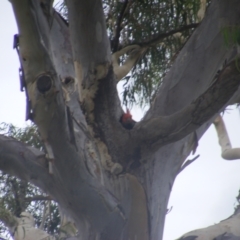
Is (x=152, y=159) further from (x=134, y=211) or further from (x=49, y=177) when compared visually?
(x=49, y=177)

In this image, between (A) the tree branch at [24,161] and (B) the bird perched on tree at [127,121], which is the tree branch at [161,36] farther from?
(A) the tree branch at [24,161]

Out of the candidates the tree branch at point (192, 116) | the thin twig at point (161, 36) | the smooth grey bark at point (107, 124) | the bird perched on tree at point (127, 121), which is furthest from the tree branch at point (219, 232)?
the thin twig at point (161, 36)

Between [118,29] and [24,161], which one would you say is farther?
[118,29]

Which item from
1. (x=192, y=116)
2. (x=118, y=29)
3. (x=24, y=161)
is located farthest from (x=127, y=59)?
(x=192, y=116)

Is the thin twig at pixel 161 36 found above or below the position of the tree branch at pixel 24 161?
above

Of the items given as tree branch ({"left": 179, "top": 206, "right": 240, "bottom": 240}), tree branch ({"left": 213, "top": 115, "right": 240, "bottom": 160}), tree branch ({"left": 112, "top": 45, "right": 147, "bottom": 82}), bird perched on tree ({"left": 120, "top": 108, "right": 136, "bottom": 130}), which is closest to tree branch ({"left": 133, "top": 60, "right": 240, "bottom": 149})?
bird perched on tree ({"left": 120, "top": 108, "right": 136, "bottom": 130})

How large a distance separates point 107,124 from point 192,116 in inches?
25.6

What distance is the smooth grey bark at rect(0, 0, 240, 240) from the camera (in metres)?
2.60

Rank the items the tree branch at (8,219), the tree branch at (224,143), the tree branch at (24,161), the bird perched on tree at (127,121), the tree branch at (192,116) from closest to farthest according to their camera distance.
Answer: the tree branch at (192,116) → the tree branch at (24,161) → the bird perched on tree at (127,121) → the tree branch at (8,219) → the tree branch at (224,143)

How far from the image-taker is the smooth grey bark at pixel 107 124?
260 cm

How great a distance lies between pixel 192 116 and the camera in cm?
281

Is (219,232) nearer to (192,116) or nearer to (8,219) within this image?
(192,116)

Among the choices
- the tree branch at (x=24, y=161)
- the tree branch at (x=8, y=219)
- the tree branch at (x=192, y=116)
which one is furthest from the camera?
the tree branch at (x=8, y=219)

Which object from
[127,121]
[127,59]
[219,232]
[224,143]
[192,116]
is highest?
[127,59]
